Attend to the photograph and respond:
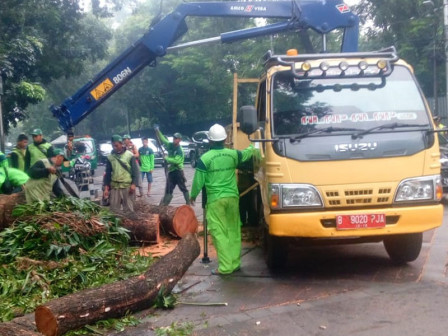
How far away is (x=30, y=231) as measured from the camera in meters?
7.33

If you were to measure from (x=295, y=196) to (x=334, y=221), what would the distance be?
478 mm

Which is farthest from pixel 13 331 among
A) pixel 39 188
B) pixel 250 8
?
pixel 250 8

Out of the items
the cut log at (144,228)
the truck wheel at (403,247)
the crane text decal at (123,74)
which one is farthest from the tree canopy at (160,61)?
the truck wheel at (403,247)

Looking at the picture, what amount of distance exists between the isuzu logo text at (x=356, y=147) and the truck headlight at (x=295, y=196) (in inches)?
21.0

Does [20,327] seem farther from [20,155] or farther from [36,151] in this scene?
[20,155]

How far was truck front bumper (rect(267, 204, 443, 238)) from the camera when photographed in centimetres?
612

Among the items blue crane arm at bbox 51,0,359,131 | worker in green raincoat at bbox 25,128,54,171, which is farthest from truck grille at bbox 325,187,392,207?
worker in green raincoat at bbox 25,128,54,171

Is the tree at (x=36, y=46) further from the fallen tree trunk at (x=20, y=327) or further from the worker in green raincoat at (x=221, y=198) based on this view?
the fallen tree trunk at (x=20, y=327)

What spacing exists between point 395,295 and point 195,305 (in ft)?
6.61

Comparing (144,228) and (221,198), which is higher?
(221,198)

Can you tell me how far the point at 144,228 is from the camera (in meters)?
8.91

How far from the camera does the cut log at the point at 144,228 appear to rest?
351 inches

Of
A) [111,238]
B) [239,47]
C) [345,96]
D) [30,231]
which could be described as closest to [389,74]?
[345,96]

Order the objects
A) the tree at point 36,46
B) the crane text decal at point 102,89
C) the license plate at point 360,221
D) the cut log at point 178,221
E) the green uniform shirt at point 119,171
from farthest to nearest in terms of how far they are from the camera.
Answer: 1. the tree at point 36,46
2. the crane text decal at point 102,89
3. the green uniform shirt at point 119,171
4. the cut log at point 178,221
5. the license plate at point 360,221
